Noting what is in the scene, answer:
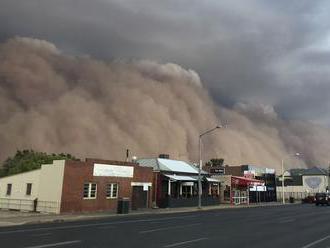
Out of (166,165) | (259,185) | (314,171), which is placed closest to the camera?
(166,165)

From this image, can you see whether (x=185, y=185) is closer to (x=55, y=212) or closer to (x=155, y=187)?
(x=155, y=187)

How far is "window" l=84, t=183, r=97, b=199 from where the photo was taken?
43.6 meters

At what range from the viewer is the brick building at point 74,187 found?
4162cm

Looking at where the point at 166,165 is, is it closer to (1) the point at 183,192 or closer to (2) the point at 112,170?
(1) the point at 183,192

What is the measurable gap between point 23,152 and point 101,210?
63974 mm

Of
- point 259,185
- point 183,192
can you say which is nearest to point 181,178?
point 183,192

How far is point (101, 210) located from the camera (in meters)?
44.5

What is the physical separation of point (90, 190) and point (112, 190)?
325 cm

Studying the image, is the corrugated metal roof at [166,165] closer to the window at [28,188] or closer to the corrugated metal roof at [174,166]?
the corrugated metal roof at [174,166]

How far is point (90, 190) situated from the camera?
144ft

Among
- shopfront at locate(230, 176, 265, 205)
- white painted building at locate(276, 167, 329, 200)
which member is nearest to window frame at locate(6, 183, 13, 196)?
shopfront at locate(230, 176, 265, 205)

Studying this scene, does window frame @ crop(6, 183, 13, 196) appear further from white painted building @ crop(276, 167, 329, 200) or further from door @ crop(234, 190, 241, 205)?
white painted building @ crop(276, 167, 329, 200)

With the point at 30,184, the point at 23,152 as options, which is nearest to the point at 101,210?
A: the point at 30,184

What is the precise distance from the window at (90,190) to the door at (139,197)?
539 centimetres
